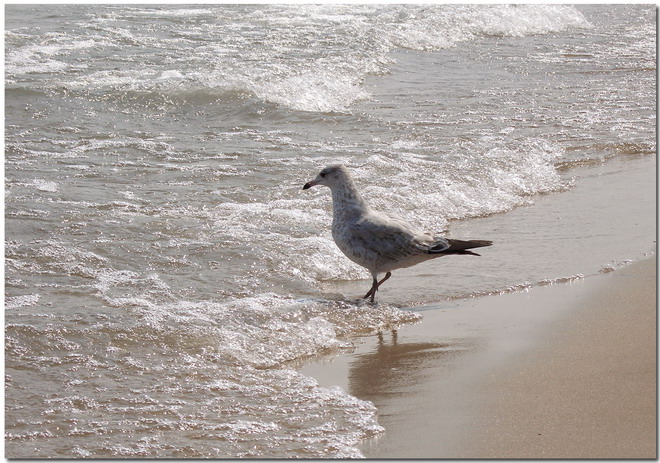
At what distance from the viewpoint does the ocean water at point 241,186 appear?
13.1 feet

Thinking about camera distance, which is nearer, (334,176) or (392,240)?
(392,240)

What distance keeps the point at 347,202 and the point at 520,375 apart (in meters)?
1.79

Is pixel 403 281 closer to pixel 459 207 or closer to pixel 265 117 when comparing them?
pixel 459 207

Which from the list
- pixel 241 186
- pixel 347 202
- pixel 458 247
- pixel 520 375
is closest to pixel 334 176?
pixel 347 202

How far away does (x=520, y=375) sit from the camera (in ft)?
13.9

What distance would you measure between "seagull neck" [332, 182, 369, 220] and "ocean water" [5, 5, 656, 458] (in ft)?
1.37

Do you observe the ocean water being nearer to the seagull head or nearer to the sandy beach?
the sandy beach

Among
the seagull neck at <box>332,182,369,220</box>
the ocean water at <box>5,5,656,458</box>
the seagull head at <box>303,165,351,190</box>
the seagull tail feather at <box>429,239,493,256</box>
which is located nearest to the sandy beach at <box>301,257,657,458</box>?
the ocean water at <box>5,5,656,458</box>

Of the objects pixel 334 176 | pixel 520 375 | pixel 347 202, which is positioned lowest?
pixel 520 375

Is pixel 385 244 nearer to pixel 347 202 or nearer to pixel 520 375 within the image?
pixel 347 202

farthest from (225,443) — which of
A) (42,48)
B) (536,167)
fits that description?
(42,48)

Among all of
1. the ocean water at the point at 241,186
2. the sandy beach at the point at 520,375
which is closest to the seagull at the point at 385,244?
the ocean water at the point at 241,186

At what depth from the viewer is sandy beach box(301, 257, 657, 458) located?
3.58m

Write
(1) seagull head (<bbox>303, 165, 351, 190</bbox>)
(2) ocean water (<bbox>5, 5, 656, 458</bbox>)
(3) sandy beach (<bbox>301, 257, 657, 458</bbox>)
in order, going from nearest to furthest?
(3) sandy beach (<bbox>301, 257, 657, 458</bbox>), (2) ocean water (<bbox>5, 5, 656, 458</bbox>), (1) seagull head (<bbox>303, 165, 351, 190</bbox>)
